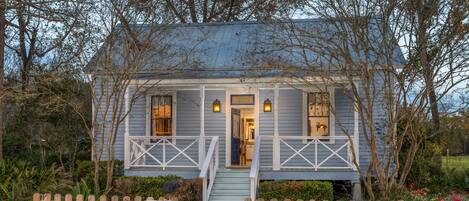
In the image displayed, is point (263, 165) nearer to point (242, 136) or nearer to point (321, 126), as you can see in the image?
point (242, 136)

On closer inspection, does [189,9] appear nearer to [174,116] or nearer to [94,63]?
[174,116]

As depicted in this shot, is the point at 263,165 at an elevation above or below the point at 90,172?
above

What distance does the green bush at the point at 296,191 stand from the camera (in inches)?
517

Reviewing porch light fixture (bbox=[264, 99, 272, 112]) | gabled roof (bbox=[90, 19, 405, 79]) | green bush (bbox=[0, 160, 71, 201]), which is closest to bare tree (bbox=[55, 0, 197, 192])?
gabled roof (bbox=[90, 19, 405, 79])

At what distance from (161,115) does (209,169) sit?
134 inches

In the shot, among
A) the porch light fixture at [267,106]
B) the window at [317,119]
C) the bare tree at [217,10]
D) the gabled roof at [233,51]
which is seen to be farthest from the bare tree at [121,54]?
the bare tree at [217,10]

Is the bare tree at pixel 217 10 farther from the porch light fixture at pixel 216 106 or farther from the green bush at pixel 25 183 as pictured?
the green bush at pixel 25 183

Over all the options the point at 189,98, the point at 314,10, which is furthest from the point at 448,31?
the point at 189,98

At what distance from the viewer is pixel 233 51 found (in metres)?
16.6

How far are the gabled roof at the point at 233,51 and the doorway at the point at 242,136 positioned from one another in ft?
5.67

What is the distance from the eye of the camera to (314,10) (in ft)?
38.0

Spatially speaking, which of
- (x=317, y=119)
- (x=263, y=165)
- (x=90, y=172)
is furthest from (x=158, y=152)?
(x=317, y=119)

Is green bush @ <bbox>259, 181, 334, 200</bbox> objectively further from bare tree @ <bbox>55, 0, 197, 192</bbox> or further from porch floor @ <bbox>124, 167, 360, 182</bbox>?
bare tree @ <bbox>55, 0, 197, 192</bbox>

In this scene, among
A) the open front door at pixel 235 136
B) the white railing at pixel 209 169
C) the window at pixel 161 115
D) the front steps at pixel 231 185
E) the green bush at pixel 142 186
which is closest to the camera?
the white railing at pixel 209 169
